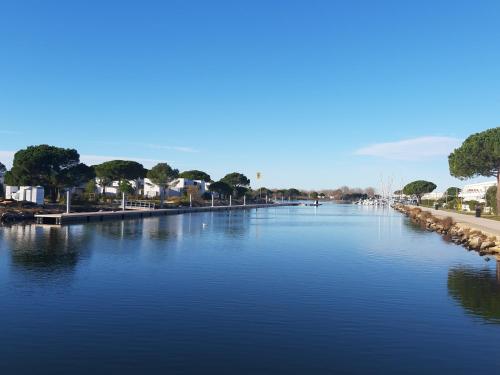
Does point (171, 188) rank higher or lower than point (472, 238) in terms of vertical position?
higher

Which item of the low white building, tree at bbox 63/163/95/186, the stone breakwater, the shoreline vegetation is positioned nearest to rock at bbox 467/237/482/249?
the stone breakwater

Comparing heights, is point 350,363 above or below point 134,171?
below

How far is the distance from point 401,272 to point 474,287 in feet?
17.3

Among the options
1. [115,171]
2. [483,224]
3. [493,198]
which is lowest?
[483,224]

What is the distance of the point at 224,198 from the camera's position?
185250 mm

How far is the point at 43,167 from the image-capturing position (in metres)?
93.2

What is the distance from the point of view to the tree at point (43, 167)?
92375 millimetres

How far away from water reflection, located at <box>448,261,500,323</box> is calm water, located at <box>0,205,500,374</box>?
99 mm

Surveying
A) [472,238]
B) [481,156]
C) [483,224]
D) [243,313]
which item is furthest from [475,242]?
[481,156]

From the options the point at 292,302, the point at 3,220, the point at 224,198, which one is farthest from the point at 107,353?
the point at 224,198

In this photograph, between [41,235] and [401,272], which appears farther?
[41,235]

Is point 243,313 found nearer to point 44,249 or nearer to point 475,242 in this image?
point 44,249

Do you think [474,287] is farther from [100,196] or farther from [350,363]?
[100,196]

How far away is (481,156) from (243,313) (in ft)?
229
